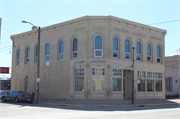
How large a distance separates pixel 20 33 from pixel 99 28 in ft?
46.4

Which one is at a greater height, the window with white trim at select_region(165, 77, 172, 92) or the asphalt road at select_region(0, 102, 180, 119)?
the window with white trim at select_region(165, 77, 172, 92)

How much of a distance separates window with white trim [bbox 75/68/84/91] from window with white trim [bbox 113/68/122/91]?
3.44 m

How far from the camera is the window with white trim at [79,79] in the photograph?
76.3 ft

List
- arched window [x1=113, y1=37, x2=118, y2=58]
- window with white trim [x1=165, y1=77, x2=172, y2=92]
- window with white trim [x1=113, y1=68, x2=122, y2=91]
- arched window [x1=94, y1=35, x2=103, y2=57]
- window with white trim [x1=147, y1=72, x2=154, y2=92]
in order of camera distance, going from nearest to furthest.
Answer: arched window [x1=94, y1=35, x2=103, y2=57] < window with white trim [x1=113, y1=68, x2=122, y2=91] < arched window [x1=113, y1=37, x2=118, y2=58] < window with white trim [x1=147, y1=72, x2=154, y2=92] < window with white trim [x1=165, y1=77, x2=172, y2=92]

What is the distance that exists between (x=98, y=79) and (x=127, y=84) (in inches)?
183

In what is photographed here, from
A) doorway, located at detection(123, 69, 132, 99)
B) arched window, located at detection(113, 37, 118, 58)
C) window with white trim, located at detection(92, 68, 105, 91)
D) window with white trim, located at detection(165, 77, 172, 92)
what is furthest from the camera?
window with white trim, located at detection(165, 77, 172, 92)

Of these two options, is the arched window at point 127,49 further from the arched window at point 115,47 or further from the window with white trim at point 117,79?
the window with white trim at point 117,79

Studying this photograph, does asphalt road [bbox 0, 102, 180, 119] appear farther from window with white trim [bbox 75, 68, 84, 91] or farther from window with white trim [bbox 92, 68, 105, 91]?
window with white trim [bbox 75, 68, 84, 91]

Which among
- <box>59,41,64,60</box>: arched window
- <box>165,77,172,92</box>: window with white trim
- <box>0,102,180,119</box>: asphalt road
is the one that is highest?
<box>59,41,64,60</box>: arched window

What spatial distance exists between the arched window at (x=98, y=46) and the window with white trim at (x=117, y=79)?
2414 mm

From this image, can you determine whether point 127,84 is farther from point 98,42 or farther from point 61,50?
point 61,50

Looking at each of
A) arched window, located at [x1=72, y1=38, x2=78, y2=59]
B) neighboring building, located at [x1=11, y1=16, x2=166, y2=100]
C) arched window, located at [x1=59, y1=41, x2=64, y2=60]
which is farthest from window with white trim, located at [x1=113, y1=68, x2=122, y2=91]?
arched window, located at [x1=59, y1=41, x2=64, y2=60]

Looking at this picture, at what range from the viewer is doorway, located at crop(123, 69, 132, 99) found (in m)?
25.4

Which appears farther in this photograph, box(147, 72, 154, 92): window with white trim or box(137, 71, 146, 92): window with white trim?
box(147, 72, 154, 92): window with white trim
